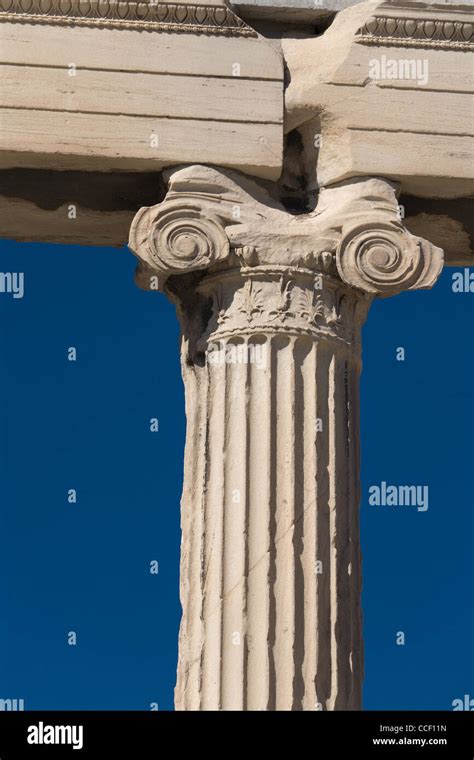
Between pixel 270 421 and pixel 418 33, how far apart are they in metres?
3.99

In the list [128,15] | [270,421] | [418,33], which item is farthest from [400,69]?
[270,421]

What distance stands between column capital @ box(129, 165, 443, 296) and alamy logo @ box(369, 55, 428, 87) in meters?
1.04

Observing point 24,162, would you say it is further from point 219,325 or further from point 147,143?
point 219,325

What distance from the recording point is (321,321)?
17406 mm

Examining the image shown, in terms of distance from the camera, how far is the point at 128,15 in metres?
17.8

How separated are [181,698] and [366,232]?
4.45 meters

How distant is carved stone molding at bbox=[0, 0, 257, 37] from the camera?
58.1 feet
